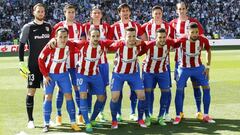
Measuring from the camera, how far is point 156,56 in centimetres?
812

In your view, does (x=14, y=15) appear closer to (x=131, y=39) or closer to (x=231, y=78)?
(x=231, y=78)

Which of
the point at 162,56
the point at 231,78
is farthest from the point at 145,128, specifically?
the point at 231,78

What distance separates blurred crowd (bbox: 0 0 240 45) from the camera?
113 ft

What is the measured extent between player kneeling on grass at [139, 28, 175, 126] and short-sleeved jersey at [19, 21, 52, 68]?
1854 millimetres

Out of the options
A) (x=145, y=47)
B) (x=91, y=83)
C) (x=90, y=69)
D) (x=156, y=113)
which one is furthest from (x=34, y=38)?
(x=156, y=113)

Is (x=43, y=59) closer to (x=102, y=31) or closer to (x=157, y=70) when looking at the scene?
(x=102, y=31)

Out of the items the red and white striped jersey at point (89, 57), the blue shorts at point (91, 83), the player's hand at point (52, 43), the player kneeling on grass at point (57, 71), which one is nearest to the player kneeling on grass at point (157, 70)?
the red and white striped jersey at point (89, 57)

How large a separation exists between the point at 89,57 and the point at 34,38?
3.65 ft

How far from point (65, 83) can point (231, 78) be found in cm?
841

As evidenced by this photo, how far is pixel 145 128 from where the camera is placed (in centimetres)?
775

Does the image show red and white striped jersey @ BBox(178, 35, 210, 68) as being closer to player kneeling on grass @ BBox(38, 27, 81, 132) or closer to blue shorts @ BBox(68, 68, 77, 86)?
blue shorts @ BBox(68, 68, 77, 86)

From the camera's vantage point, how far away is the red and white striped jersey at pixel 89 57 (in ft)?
25.6

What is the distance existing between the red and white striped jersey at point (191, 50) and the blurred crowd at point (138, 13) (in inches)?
1037

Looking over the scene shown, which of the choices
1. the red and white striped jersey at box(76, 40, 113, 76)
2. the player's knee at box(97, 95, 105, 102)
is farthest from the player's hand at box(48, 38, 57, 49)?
the player's knee at box(97, 95, 105, 102)
